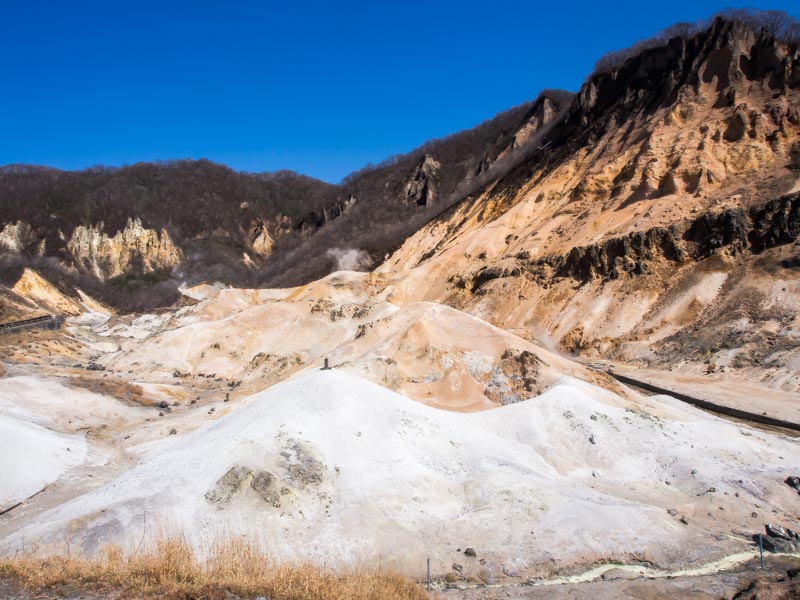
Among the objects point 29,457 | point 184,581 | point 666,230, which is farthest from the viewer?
point 666,230

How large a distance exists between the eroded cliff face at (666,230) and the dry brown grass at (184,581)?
1032 inches

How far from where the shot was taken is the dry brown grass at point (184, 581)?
638cm

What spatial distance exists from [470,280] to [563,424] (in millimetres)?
33723

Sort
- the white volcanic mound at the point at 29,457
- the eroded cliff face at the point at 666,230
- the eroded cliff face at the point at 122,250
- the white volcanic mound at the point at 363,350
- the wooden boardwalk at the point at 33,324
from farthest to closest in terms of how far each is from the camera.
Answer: the eroded cliff face at the point at 122,250 < the wooden boardwalk at the point at 33,324 < the eroded cliff face at the point at 666,230 < the white volcanic mound at the point at 363,350 < the white volcanic mound at the point at 29,457

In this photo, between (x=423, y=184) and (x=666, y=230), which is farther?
(x=423, y=184)

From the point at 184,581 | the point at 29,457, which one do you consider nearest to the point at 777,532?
the point at 184,581

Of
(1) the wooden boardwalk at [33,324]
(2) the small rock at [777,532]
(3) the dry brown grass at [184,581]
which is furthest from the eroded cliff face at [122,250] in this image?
(2) the small rock at [777,532]

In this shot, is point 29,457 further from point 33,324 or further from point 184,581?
point 33,324

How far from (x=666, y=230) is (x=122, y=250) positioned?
7961cm

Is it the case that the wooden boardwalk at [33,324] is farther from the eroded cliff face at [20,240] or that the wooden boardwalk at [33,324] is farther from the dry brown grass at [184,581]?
the dry brown grass at [184,581]

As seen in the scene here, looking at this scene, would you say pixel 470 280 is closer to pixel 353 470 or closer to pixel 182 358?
pixel 182 358

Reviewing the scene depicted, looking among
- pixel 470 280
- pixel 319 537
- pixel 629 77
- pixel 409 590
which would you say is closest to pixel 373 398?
pixel 319 537

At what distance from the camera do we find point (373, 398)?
16.0 m

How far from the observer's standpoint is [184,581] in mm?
6551
